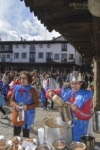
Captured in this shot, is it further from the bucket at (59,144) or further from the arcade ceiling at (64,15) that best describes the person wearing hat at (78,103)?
the arcade ceiling at (64,15)

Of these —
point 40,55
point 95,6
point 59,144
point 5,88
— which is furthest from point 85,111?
point 40,55

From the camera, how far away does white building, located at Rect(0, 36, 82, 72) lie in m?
48.2

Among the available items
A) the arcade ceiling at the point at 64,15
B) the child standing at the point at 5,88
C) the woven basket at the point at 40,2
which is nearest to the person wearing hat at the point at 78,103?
the arcade ceiling at the point at 64,15

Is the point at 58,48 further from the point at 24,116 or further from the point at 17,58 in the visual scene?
the point at 24,116

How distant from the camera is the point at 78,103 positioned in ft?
10.2

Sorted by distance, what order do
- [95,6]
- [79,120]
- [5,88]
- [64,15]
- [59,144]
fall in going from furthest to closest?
[5,88]
[64,15]
[79,120]
[59,144]
[95,6]

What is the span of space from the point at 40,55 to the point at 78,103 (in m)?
48.2

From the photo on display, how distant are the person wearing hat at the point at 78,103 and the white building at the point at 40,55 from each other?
4381 centimetres

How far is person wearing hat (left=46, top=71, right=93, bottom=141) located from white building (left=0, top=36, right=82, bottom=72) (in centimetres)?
4381

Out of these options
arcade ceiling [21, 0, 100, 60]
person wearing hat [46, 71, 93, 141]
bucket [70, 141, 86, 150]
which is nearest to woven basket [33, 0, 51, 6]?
arcade ceiling [21, 0, 100, 60]

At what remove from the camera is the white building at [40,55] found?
48250mm

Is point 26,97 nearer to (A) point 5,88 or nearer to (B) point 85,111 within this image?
(B) point 85,111

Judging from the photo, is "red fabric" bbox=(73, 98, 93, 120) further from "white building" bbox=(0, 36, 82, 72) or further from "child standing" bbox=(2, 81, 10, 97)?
"white building" bbox=(0, 36, 82, 72)

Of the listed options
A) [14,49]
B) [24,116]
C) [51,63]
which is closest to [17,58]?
[14,49]
